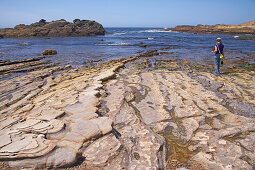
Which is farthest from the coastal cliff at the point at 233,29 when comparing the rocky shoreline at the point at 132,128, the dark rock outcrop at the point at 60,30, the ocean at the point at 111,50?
the rocky shoreline at the point at 132,128

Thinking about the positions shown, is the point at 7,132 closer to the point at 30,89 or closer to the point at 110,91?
the point at 110,91

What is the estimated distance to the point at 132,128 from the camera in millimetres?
4250

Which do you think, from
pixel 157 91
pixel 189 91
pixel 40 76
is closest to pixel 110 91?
pixel 157 91

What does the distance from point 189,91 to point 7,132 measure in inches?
238

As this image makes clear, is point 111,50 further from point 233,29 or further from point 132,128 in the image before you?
point 233,29

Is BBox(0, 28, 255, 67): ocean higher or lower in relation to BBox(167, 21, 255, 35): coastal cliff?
lower

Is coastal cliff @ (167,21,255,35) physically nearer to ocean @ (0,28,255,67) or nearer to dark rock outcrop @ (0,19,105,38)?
ocean @ (0,28,255,67)

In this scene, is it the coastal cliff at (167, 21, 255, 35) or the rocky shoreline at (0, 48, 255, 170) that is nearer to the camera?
the rocky shoreline at (0, 48, 255, 170)

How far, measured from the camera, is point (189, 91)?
22.2 feet

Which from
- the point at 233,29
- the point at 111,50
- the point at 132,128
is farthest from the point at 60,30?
the point at 233,29

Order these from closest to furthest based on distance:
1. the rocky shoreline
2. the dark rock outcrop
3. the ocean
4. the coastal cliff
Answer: the rocky shoreline
the ocean
the coastal cliff
the dark rock outcrop

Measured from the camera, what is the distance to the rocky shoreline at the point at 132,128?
9.96ft

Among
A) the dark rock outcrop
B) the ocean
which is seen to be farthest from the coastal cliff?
the dark rock outcrop

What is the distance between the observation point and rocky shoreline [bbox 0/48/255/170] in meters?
3.04
